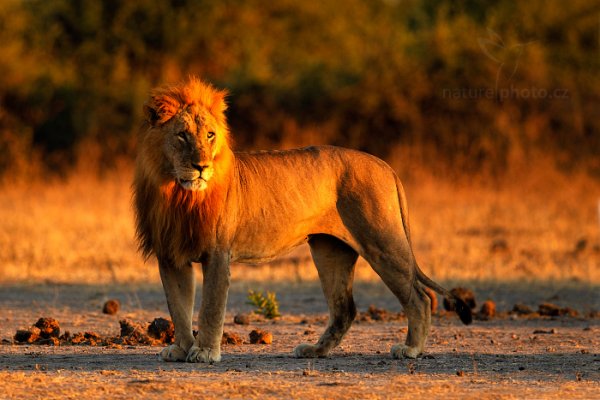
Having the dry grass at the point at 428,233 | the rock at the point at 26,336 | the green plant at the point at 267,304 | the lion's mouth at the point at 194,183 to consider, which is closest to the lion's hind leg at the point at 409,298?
the lion's mouth at the point at 194,183

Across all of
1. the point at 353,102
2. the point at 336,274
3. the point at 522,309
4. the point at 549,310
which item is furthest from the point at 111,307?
the point at 353,102

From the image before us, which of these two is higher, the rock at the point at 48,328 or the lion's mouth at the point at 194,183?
the lion's mouth at the point at 194,183

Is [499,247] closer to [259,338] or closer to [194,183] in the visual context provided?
[259,338]

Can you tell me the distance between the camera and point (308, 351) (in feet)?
22.9

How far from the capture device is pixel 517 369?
643cm

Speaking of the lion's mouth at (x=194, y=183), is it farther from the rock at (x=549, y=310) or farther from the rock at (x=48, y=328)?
the rock at (x=549, y=310)

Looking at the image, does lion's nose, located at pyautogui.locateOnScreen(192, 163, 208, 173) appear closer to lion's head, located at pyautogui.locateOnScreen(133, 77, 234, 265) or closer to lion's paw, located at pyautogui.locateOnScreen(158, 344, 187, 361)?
lion's head, located at pyautogui.locateOnScreen(133, 77, 234, 265)

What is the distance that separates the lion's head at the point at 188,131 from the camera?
20.8 feet

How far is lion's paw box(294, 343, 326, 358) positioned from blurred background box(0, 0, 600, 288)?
7.43 m

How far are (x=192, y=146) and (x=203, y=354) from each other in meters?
1.17

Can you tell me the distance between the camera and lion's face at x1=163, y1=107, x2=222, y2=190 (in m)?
6.31

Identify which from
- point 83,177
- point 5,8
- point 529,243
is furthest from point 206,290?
point 5,8

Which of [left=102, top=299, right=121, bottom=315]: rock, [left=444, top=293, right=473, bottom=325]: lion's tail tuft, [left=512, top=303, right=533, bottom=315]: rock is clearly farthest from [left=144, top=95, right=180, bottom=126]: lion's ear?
[left=512, top=303, right=533, bottom=315]: rock

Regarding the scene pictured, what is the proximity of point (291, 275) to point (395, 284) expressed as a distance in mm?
4711
